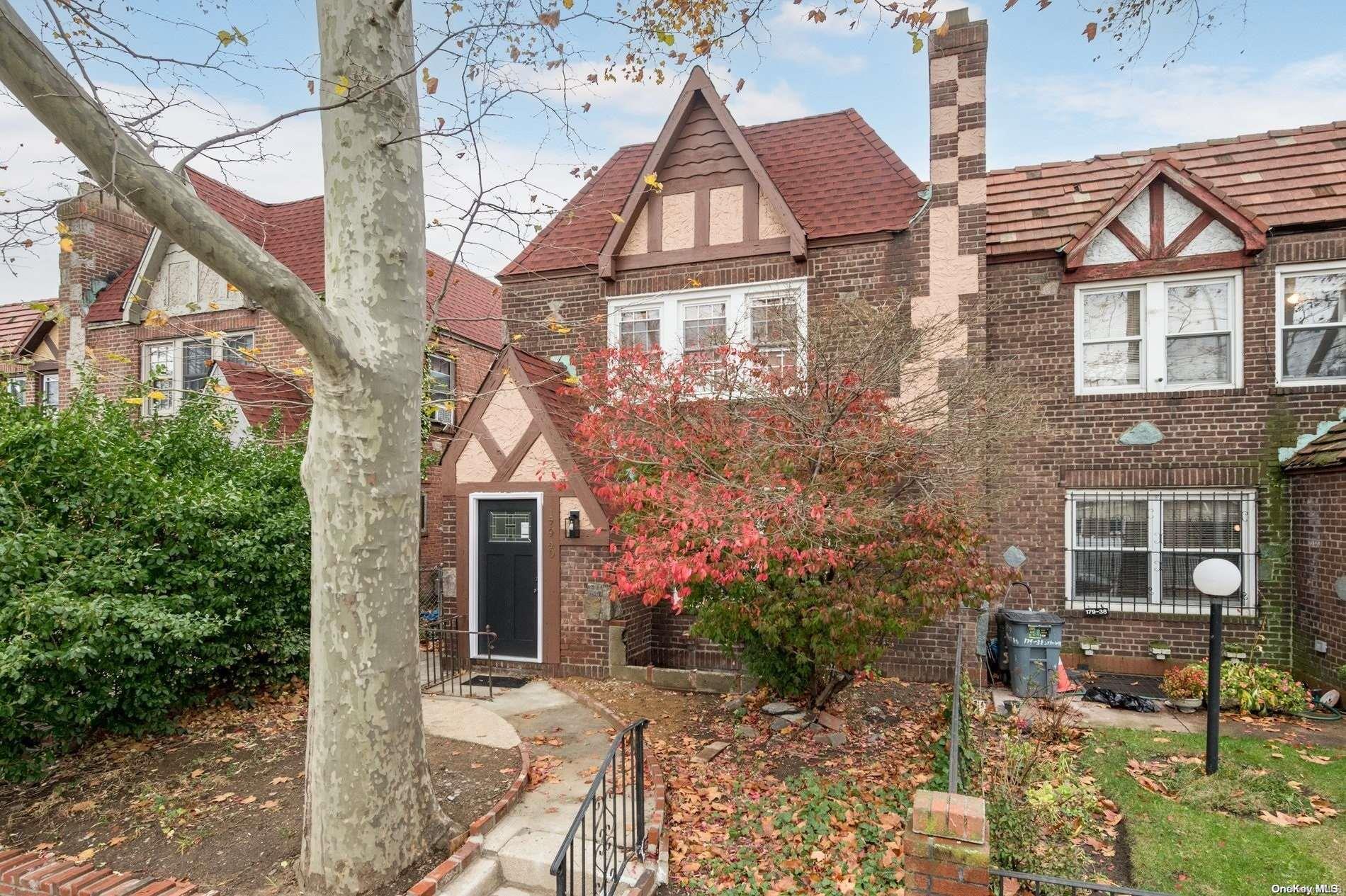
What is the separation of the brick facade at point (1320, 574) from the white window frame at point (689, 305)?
23.4 feet

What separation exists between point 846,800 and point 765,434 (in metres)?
3.35

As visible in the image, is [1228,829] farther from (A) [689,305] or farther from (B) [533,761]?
(A) [689,305]

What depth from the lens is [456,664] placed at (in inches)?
405

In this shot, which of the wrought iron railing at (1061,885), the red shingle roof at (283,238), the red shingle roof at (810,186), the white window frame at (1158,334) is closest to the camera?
the wrought iron railing at (1061,885)

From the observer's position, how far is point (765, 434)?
6.79 metres

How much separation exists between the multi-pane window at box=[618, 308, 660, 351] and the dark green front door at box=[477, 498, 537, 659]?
3112mm

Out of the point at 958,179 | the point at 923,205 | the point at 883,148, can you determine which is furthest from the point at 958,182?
the point at 883,148

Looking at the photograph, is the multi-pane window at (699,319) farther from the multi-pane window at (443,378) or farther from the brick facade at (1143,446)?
the multi-pane window at (443,378)

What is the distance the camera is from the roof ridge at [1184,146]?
420 inches

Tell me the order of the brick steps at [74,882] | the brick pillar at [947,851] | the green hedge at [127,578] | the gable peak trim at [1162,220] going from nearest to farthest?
1. the brick pillar at [947,851]
2. the brick steps at [74,882]
3. the green hedge at [127,578]
4. the gable peak trim at [1162,220]

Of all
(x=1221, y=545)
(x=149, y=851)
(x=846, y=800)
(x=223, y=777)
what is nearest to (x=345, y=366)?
(x=149, y=851)

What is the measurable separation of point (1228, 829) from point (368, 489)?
723 centimetres

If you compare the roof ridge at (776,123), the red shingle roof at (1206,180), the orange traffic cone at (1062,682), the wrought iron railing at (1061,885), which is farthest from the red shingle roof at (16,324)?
the orange traffic cone at (1062,682)

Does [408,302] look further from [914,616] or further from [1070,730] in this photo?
[1070,730]
